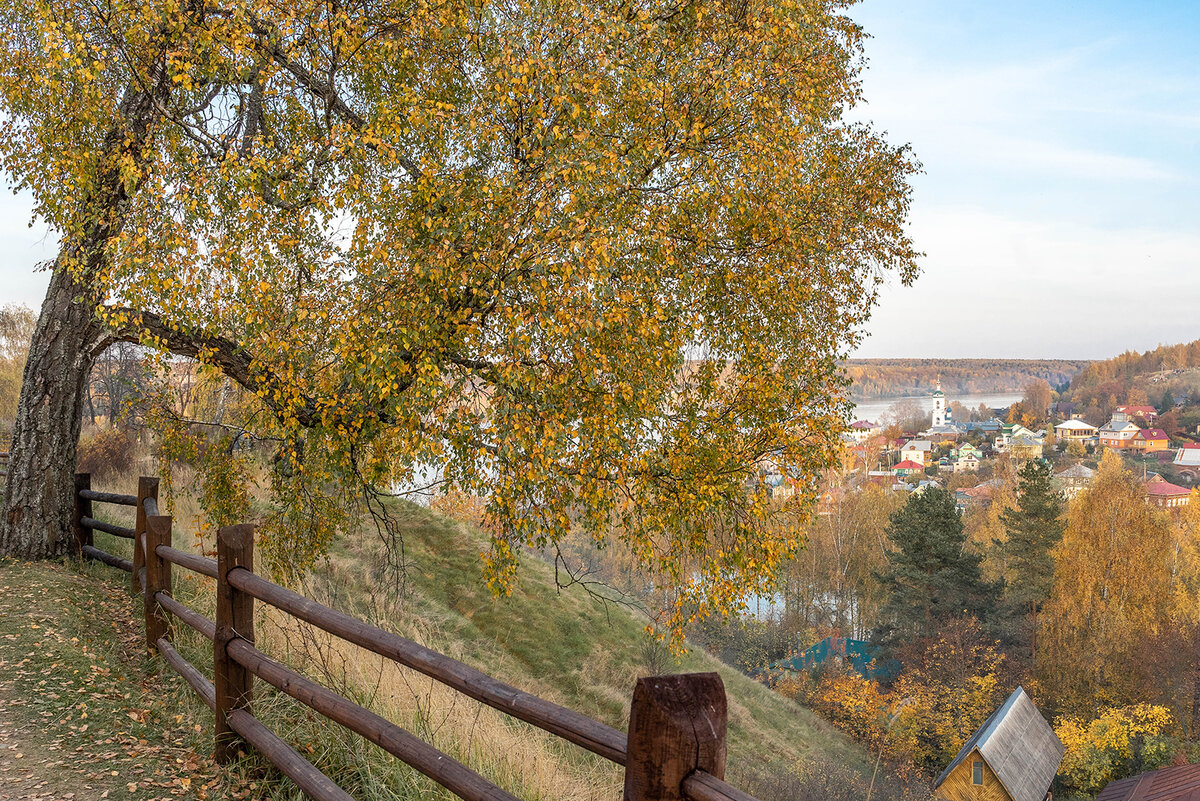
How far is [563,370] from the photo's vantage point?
6562 millimetres

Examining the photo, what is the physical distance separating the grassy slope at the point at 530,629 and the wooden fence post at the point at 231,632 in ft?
23.5

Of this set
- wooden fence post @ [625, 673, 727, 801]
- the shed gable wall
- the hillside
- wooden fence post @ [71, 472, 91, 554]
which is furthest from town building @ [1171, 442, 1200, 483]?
wooden fence post @ [625, 673, 727, 801]

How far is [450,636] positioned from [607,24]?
33.8 ft

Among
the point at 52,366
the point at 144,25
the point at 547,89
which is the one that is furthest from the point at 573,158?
the point at 52,366

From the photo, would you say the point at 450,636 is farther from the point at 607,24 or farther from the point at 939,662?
the point at 939,662

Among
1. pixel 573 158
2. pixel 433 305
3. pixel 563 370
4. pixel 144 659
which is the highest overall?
pixel 573 158

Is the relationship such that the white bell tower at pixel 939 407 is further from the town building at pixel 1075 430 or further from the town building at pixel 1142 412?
the town building at pixel 1142 412

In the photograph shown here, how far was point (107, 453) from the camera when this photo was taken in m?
18.6

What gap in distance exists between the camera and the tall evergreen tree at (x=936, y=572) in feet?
118

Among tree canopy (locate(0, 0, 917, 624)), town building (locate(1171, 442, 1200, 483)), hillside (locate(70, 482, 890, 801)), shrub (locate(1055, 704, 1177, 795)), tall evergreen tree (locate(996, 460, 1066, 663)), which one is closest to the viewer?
hillside (locate(70, 482, 890, 801))

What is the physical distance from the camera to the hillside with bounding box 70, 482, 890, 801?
15.8ft

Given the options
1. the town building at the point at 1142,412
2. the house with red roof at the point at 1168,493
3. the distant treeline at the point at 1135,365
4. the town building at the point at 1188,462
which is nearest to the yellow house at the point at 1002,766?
the house with red roof at the point at 1168,493

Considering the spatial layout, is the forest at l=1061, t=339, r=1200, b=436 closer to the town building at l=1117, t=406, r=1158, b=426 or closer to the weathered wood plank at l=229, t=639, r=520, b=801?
the town building at l=1117, t=406, r=1158, b=426

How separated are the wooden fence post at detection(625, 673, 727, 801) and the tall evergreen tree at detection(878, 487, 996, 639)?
37535mm
